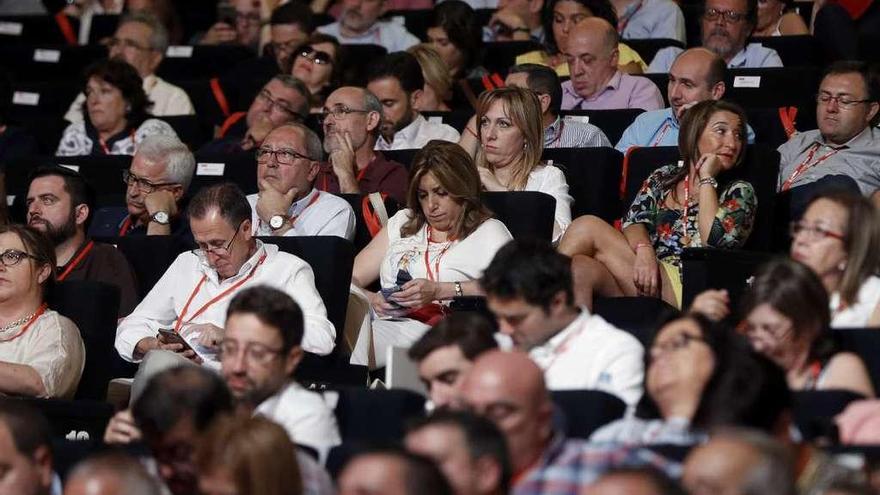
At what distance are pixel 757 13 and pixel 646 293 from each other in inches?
92.8

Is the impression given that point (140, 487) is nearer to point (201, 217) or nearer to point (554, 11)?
point (201, 217)

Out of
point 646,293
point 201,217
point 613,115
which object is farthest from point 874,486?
point 613,115

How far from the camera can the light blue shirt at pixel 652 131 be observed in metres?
6.65

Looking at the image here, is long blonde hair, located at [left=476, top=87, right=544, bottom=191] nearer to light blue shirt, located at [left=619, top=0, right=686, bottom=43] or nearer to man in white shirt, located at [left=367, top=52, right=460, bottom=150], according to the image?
man in white shirt, located at [left=367, top=52, right=460, bottom=150]

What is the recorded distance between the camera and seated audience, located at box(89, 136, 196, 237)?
21.5 ft

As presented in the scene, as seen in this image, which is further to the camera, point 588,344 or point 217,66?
point 217,66

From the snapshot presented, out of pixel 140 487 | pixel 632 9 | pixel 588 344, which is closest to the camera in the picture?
pixel 140 487

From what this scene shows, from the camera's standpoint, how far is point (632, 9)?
837 cm

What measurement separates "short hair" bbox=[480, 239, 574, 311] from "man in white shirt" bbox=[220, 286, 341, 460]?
0.49 metres

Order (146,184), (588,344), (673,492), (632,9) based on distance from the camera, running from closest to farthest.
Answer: (673,492)
(588,344)
(146,184)
(632,9)

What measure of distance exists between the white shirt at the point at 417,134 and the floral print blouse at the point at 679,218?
1235 millimetres

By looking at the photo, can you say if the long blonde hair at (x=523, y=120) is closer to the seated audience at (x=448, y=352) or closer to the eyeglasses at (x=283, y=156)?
the eyeglasses at (x=283, y=156)

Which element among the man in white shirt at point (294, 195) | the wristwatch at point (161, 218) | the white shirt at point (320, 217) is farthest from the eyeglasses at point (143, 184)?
the white shirt at point (320, 217)

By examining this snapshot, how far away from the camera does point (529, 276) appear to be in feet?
14.4
